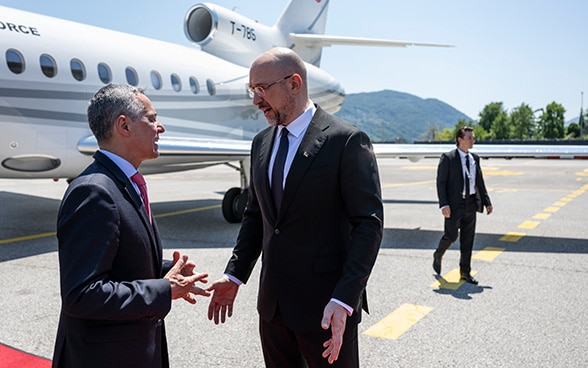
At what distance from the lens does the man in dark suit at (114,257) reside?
1824 millimetres

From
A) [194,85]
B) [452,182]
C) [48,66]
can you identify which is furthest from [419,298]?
[194,85]

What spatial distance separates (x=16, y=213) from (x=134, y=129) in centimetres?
1072

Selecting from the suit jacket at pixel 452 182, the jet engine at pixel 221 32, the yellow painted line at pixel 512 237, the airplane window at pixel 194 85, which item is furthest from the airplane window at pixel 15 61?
the yellow painted line at pixel 512 237

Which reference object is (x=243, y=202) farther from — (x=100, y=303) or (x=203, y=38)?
(x=100, y=303)

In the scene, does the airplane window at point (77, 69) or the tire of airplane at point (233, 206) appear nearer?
the airplane window at point (77, 69)

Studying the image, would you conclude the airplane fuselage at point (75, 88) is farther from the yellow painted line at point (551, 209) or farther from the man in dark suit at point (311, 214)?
the yellow painted line at point (551, 209)

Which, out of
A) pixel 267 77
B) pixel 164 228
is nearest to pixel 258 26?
pixel 164 228

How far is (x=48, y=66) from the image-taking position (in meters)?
7.98

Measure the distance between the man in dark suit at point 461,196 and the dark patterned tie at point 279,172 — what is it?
13.6ft

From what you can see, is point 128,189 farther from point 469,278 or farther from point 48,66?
point 48,66

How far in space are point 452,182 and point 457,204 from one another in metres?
0.27

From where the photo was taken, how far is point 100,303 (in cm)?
181

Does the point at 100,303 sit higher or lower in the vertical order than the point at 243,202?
higher

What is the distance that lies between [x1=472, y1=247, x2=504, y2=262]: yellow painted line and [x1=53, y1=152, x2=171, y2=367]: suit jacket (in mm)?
6164
